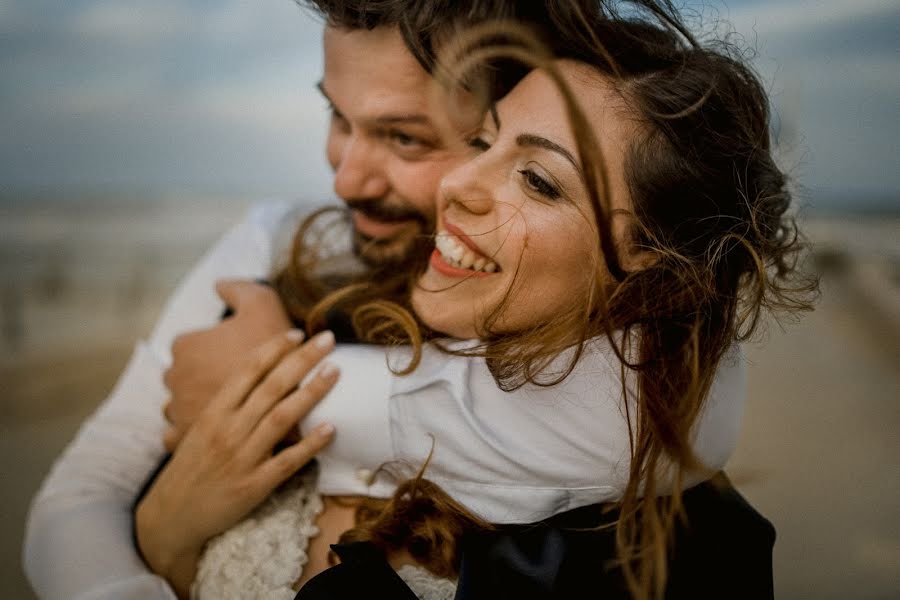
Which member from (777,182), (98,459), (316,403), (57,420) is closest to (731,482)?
(777,182)

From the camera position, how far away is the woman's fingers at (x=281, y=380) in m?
1.50

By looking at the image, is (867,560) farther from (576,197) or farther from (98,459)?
(98,459)

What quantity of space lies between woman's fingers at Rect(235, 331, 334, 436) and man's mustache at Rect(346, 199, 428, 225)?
68 cm

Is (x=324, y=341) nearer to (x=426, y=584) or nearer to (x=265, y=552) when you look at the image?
(x=265, y=552)

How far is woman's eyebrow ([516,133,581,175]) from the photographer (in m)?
1.36

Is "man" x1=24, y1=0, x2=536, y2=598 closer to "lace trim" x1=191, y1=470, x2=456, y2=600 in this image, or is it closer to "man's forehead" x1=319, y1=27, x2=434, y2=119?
"man's forehead" x1=319, y1=27, x2=434, y2=119

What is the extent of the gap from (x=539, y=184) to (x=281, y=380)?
0.74 meters

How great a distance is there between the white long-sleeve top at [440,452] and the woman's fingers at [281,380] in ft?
0.19

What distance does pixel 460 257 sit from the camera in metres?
1.56

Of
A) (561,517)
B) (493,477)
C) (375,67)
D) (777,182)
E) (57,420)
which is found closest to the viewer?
(493,477)

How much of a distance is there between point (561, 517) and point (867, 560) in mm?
2483

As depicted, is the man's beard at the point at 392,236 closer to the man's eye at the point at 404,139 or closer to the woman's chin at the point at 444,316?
the man's eye at the point at 404,139

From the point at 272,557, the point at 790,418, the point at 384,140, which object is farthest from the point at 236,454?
the point at 790,418

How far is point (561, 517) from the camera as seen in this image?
1429 mm
